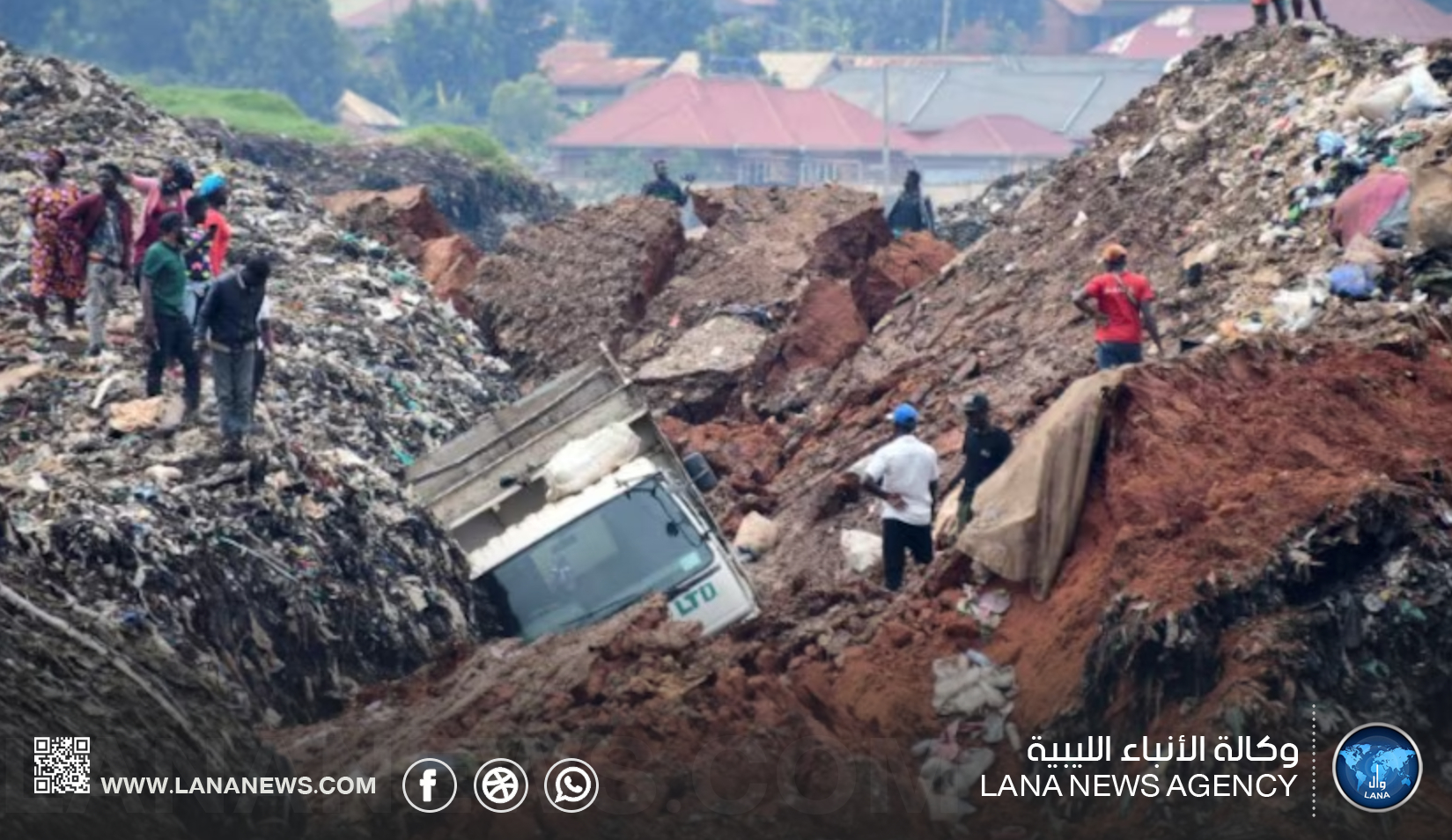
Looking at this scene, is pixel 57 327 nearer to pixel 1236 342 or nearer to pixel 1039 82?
pixel 1236 342

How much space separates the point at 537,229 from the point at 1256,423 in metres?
15.0

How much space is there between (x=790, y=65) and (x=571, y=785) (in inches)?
2990

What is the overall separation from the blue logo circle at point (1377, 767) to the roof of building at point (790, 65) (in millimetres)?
70774

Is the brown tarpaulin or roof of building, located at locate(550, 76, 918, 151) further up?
roof of building, located at locate(550, 76, 918, 151)

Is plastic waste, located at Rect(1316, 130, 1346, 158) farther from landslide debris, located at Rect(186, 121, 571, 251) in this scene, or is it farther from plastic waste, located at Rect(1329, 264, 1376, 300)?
landslide debris, located at Rect(186, 121, 571, 251)

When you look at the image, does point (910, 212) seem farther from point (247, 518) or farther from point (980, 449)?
point (247, 518)

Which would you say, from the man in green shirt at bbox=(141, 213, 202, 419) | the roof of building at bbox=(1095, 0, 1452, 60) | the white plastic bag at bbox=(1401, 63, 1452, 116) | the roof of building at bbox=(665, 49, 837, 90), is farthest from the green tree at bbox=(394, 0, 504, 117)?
the man in green shirt at bbox=(141, 213, 202, 419)

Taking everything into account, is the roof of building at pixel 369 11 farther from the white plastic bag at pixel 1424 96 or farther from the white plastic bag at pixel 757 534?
the white plastic bag at pixel 757 534

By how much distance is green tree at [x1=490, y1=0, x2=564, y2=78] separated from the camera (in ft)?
287

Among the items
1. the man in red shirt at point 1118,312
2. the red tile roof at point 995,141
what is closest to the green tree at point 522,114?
the red tile roof at point 995,141

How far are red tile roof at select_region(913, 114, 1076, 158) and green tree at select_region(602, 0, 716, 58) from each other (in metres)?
16.1

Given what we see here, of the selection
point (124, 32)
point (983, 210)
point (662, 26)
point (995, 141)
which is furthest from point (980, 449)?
point (662, 26)

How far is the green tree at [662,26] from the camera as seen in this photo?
297 ft

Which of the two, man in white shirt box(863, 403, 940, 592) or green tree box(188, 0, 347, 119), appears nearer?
man in white shirt box(863, 403, 940, 592)
